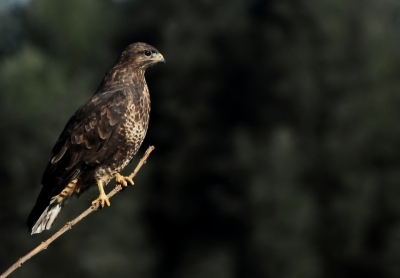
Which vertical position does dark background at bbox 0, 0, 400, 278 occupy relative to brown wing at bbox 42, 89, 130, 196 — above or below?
above

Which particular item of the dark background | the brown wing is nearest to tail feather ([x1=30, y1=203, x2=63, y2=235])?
the brown wing

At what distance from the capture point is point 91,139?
10906 millimetres

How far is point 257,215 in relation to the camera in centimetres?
5100

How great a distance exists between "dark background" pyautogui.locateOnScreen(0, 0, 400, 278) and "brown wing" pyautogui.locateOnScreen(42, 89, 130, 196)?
96.5ft

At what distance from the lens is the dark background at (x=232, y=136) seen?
47781 mm

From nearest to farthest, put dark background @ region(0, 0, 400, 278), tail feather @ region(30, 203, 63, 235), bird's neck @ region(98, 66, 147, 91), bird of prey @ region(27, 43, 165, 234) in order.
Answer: tail feather @ region(30, 203, 63, 235)
bird of prey @ region(27, 43, 165, 234)
bird's neck @ region(98, 66, 147, 91)
dark background @ region(0, 0, 400, 278)

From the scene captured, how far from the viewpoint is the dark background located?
157ft

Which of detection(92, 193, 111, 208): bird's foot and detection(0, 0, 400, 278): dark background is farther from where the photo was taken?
detection(0, 0, 400, 278): dark background

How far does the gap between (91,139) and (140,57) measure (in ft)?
3.21

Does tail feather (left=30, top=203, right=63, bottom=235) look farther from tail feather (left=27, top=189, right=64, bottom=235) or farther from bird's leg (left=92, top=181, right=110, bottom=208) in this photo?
bird's leg (left=92, top=181, right=110, bottom=208)

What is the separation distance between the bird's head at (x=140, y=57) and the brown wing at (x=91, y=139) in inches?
16.5

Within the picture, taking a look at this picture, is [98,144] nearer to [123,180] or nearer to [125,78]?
[123,180]

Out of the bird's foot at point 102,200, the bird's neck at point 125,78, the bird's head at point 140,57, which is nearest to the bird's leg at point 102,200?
the bird's foot at point 102,200

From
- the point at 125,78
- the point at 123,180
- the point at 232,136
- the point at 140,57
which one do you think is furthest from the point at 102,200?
the point at 232,136
